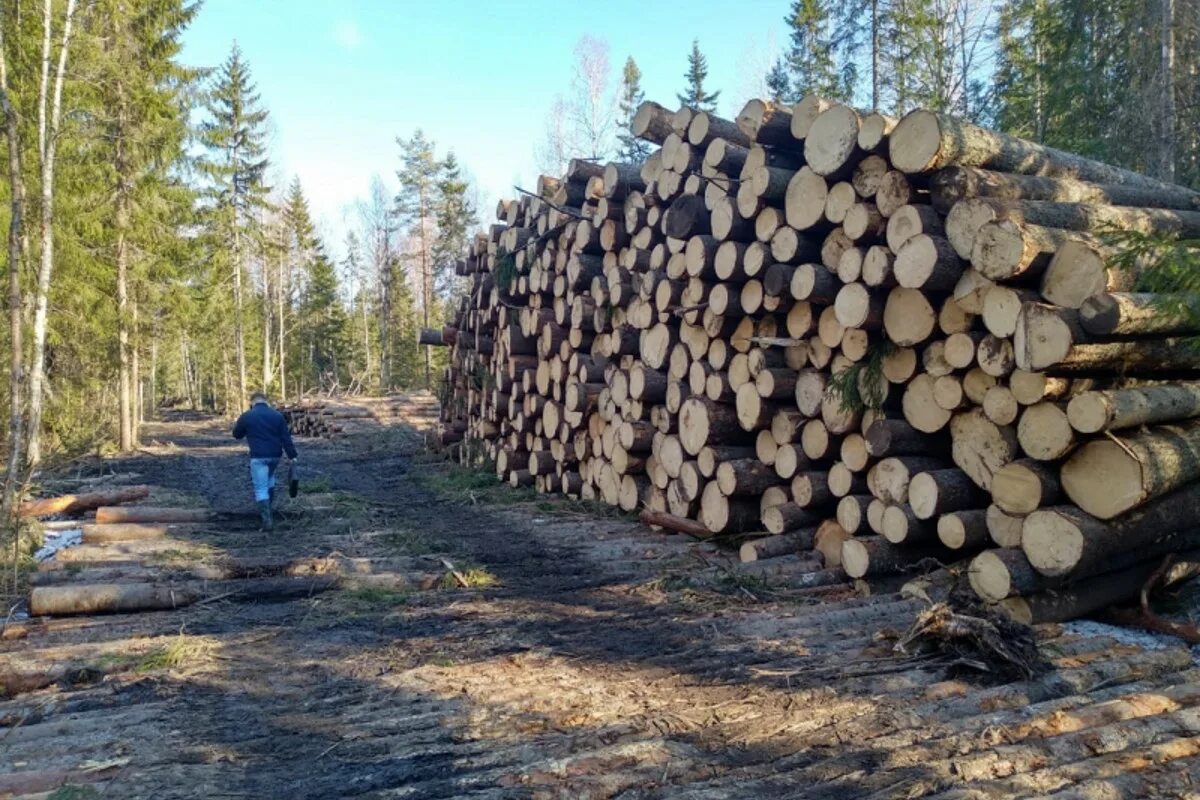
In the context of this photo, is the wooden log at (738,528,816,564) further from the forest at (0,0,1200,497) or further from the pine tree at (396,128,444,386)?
the pine tree at (396,128,444,386)

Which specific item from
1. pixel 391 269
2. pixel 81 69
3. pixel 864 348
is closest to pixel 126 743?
pixel 864 348

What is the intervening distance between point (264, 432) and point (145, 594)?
11.7 ft

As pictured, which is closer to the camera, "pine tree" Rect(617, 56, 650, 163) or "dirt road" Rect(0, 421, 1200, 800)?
"dirt road" Rect(0, 421, 1200, 800)

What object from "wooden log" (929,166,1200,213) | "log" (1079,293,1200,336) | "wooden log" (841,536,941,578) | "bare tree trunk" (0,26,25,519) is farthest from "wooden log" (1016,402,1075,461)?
"bare tree trunk" (0,26,25,519)

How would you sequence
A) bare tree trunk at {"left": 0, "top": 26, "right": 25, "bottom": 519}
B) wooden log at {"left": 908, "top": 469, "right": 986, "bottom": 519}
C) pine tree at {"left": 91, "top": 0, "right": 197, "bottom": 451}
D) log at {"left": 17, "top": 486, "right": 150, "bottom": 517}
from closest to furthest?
wooden log at {"left": 908, "top": 469, "right": 986, "bottom": 519} → bare tree trunk at {"left": 0, "top": 26, "right": 25, "bottom": 519} → log at {"left": 17, "top": 486, "right": 150, "bottom": 517} → pine tree at {"left": 91, "top": 0, "right": 197, "bottom": 451}

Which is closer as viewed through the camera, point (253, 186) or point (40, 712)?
point (40, 712)

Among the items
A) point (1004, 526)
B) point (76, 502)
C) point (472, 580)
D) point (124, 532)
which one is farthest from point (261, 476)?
point (1004, 526)

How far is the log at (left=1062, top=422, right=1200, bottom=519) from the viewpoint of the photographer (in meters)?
4.75

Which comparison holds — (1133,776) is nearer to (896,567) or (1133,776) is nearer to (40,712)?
(896,567)

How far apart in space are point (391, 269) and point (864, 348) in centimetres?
3875

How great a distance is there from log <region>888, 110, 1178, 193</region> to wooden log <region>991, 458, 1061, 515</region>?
7.73 feet

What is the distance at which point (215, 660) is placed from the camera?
5.01m

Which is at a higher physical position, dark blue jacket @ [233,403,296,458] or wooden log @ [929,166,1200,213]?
wooden log @ [929,166,1200,213]

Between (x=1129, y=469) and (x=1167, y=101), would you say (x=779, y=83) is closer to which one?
(x=1167, y=101)
